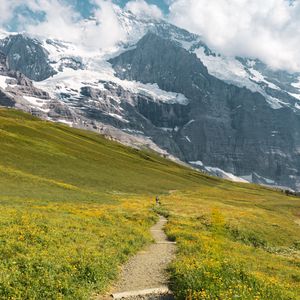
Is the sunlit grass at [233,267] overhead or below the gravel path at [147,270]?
overhead

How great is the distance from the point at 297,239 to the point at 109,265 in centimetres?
3555

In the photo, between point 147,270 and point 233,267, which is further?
point 147,270

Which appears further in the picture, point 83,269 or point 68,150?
point 68,150

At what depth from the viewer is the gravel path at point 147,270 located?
19.4 metres

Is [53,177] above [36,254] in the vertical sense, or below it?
below

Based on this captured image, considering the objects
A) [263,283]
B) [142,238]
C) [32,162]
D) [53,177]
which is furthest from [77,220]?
[32,162]

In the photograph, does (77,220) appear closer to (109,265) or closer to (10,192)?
(109,265)

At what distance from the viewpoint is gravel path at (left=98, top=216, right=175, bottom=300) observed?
1936 cm

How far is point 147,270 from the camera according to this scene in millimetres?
22703

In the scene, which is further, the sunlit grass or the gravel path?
the gravel path

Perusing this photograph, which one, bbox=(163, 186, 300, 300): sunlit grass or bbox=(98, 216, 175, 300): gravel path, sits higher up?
bbox=(163, 186, 300, 300): sunlit grass

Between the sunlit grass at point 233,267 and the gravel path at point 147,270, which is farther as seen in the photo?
the gravel path at point 147,270

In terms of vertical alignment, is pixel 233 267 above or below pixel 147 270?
above

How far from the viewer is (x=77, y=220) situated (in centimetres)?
3538
